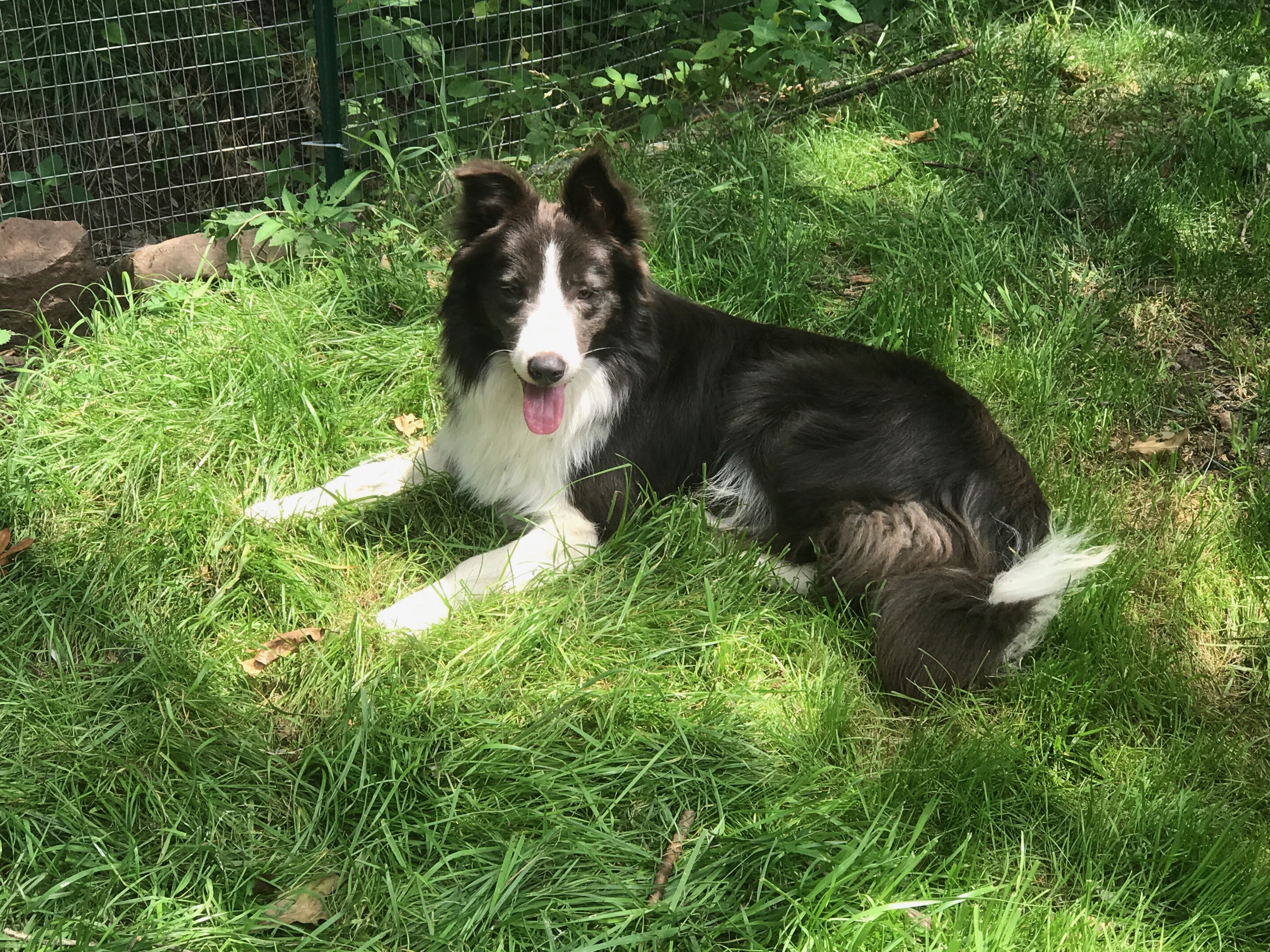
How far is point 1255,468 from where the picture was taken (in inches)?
146

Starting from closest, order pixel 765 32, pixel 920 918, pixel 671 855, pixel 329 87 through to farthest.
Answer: pixel 920 918 → pixel 671 855 → pixel 329 87 → pixel 765 32

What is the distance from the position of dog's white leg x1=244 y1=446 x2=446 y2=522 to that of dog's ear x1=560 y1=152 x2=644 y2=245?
96 cm

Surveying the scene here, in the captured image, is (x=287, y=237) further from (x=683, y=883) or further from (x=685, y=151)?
(x=683, y=883)

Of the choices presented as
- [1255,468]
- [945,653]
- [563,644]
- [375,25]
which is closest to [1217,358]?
[1255,468]

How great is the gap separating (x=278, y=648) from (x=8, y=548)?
95cm

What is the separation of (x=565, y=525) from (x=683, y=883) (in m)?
1.30

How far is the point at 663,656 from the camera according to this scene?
3066 millimetres

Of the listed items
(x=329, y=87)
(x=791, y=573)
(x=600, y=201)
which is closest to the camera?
(x=600, y=201)

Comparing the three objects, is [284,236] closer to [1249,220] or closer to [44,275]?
[44,275]

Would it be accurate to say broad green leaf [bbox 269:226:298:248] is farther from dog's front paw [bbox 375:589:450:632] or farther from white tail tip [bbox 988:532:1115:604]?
white tail tip [bbox 988:532:1115:604]

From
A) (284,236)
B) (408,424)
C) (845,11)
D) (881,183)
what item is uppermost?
(845,11)

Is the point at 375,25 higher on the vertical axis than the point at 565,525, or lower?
higher

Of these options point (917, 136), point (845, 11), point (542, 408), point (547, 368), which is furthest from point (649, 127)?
point (547, 368)

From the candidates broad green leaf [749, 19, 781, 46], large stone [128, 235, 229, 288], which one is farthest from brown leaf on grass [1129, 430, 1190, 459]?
large stone [128, 235, 229, 288]
